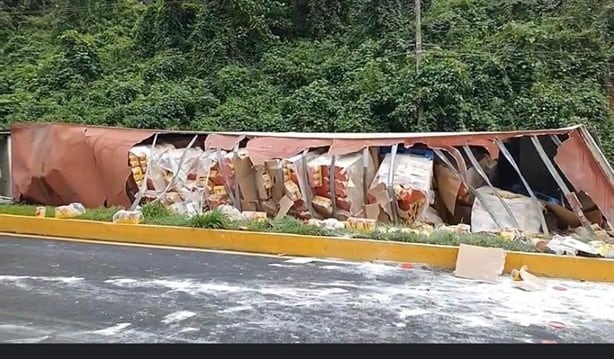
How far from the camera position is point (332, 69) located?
870 inches

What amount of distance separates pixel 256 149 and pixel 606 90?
1489 cm

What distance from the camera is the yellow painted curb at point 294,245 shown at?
7035mm

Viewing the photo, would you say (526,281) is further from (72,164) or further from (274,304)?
(72,164)

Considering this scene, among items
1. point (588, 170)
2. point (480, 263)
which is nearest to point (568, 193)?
point (588, 170)

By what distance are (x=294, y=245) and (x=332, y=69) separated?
14.6 meters

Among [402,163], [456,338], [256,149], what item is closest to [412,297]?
[456,338]

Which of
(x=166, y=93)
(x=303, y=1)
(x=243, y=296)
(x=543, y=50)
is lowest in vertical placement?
(x=243, y=296)

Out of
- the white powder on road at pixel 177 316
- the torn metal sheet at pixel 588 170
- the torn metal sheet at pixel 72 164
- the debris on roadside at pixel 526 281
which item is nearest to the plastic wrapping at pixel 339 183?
the torn metal sheet at pixel 588 170

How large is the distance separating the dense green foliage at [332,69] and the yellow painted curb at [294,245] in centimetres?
1044

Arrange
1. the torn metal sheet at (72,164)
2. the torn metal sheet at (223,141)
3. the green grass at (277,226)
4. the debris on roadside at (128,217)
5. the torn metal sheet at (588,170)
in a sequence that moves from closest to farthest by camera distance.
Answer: the green grass at (277,226) < the torn metal sheet at (588,170) < the debris on roadside at (128,217) < the torn metal sheet at (223,141) < the torn metal sheet at (72,164)

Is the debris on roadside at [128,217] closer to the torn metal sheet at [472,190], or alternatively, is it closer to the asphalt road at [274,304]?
the asphalt road at [274,304]

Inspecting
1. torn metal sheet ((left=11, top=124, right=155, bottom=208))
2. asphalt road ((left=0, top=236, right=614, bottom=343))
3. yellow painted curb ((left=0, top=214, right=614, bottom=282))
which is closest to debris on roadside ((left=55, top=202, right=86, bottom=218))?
yellow painted curb ((left=0, top=214, right=614, bottom=282))

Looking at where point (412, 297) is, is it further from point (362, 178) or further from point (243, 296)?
point (362, 178)

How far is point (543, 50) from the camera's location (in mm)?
20844
